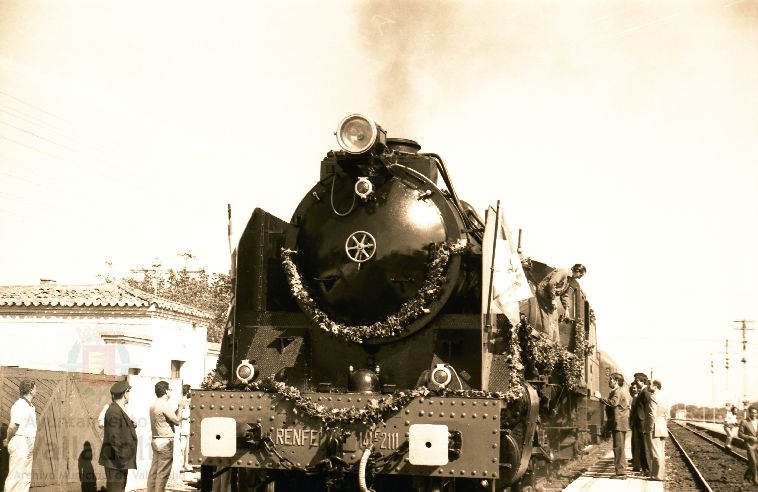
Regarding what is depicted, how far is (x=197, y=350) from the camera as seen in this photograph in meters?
24.5

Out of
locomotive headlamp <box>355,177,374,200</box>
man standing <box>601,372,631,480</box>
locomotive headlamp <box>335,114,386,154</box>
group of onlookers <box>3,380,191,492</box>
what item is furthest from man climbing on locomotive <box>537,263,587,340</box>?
→ group of onlookers <box>3,380,191,492</box>

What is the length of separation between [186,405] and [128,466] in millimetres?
3646

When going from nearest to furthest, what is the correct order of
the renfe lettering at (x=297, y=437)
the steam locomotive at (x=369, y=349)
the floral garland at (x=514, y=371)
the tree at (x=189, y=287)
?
the steam locomotive at (x=369, y=349), the renfe lettering at (x=297, y=437), the floral garland at (x=514, y=371), the tree at (x=189, y=287)

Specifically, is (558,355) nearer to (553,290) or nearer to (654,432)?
(553,290)

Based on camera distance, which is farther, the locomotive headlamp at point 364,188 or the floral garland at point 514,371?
the locomotive headlamp at point 364,188

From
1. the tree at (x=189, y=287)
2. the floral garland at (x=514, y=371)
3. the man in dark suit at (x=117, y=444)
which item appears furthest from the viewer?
the tree at (x=189, y=287)

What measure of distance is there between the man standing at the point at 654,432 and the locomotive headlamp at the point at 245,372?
23.9 ft

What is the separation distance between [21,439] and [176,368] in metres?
14.5

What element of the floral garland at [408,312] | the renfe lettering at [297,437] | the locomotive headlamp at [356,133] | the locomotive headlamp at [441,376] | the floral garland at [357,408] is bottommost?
the renfe lettering at [297,437]

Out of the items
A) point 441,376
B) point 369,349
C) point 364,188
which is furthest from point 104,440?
point 441,376

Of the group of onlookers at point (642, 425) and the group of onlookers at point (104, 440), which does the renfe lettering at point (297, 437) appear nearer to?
the group of onlookers at point (104, 440)

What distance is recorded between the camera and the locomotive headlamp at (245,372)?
Answer: 7.02m

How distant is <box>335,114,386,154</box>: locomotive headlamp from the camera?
7164 millimetres

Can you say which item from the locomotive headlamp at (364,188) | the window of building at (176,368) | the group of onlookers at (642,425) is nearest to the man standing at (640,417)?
the group of onlookers at (642,425)
